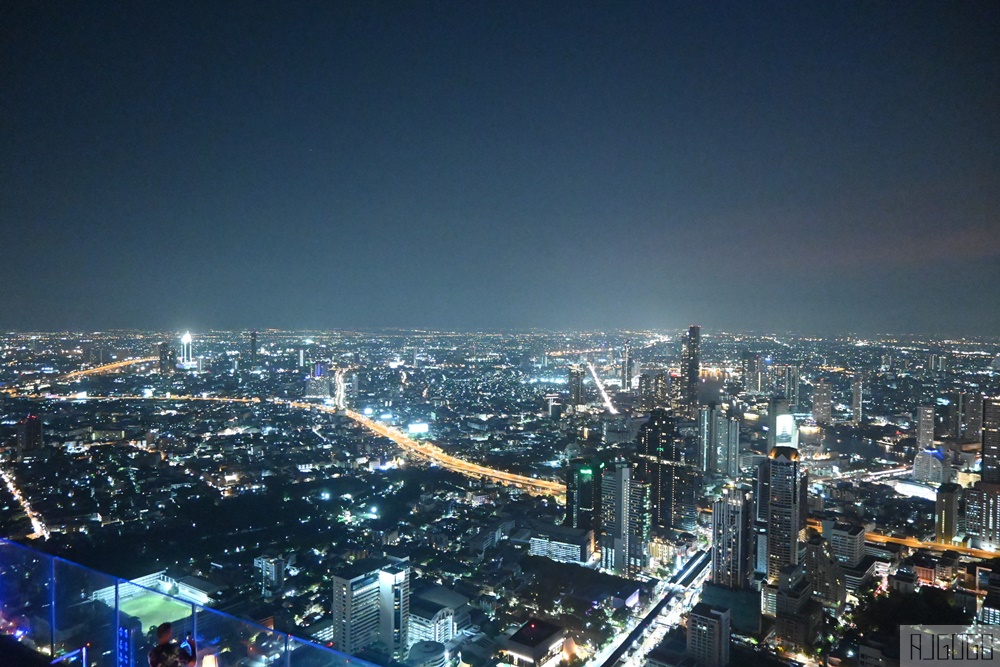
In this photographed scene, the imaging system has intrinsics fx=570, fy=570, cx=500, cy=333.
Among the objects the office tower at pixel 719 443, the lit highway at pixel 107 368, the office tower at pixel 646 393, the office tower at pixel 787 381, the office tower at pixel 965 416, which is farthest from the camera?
the office tower at pixel 646 393

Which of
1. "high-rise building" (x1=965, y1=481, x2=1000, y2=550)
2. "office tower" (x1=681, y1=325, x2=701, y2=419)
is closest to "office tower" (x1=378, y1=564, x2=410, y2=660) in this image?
"high-rise building" (x1=965, y1=481, x2=1000, y2=550)

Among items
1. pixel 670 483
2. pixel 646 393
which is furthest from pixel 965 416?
pixel 646 393

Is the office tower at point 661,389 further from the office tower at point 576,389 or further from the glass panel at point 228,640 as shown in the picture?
the glass panel at point 228,640

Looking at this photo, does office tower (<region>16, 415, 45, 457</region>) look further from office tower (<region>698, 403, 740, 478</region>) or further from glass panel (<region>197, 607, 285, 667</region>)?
office tower (<region>698, 403, 740, 478</region>)

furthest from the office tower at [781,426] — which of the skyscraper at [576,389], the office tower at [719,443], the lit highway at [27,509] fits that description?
the lit highway at [27,509]

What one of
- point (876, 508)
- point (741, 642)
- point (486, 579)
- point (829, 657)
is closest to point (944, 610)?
point (829, 657)

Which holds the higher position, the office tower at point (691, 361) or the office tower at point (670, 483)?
the office tower at point (691, 361)

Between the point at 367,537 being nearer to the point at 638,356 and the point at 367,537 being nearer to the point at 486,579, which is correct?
the point at 486,579
